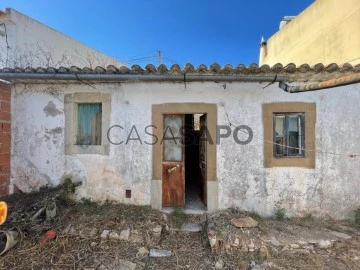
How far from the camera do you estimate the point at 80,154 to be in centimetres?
596

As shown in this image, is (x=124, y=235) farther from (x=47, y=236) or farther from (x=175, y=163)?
(x=175, y=163)

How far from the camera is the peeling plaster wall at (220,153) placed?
557 cm

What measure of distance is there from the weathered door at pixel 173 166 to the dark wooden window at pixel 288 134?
2.44 metres

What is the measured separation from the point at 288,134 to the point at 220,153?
1806 mm

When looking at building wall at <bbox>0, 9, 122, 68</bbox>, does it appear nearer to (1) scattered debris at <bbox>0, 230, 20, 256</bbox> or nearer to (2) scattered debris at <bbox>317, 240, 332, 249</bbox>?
(1) scattered debris at <bbox>0, 230, 20, 256</bbox>

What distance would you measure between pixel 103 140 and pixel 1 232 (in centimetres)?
273

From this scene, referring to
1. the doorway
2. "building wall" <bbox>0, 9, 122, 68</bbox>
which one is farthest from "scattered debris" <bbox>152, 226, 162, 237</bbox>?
"building wall" <bbox>0, 9, 122, 68</bbox>

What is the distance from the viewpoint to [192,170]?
10.1 meters

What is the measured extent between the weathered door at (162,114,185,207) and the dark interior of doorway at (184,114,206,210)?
0.48 metres

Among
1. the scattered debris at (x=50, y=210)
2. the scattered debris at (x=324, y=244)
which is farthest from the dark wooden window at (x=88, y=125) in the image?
the scattered debris at (x=324, y=244)

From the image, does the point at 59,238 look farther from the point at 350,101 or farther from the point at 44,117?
the point at 350,101

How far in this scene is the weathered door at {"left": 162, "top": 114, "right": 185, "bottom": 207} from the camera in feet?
19.8

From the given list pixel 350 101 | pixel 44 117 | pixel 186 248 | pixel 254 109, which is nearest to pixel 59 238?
pixel 186 248

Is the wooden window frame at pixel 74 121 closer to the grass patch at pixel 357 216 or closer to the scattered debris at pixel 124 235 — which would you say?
the scattered debris at pixel 124 235
